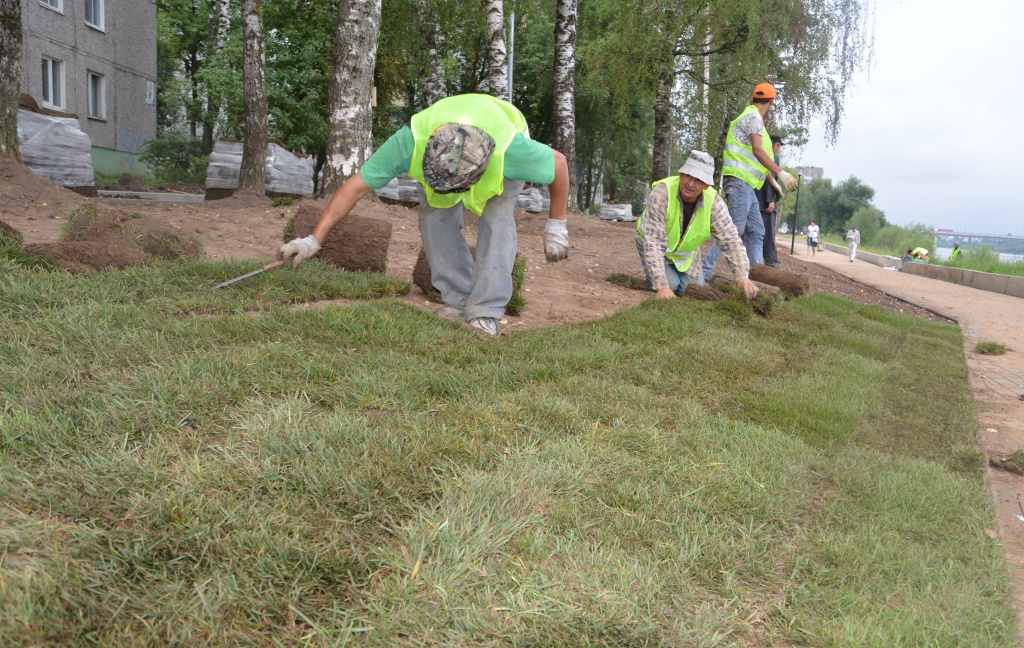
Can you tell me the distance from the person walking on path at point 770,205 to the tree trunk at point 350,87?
4584mm

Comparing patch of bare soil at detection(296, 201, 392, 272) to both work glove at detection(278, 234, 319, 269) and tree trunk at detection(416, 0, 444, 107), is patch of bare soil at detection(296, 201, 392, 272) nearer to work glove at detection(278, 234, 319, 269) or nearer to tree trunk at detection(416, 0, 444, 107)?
work glove at detection(278, 234, 319, 269)

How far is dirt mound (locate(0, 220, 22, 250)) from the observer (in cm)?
451

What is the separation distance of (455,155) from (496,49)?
334 inches

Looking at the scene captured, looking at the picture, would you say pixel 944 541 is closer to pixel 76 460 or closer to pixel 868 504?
pixel 868 504

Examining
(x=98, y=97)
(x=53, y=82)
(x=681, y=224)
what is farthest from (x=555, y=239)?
(x=98, y=97)

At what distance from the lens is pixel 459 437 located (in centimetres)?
250

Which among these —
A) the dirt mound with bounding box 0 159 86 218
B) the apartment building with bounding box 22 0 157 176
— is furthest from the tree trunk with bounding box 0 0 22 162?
the apartment building with bounding box 22 0 157 176

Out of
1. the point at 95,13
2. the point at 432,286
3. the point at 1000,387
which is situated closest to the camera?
the point at 432,286

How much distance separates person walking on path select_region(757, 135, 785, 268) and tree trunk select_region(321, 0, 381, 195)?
15.0 ft

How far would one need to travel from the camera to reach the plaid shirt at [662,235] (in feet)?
19.6

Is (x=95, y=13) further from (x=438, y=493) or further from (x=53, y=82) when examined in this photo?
(x=438, y=493)

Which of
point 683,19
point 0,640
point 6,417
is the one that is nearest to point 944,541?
point 0,640

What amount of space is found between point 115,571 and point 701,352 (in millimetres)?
3308

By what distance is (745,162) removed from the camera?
23.8ft
